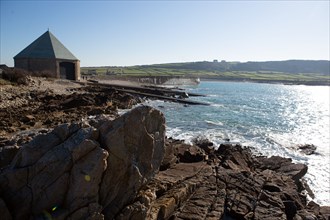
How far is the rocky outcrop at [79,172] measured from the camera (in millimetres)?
6723

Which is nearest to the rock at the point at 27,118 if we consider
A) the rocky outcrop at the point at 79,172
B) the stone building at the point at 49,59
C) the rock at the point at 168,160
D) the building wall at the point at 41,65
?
the rock at the point at 168,160

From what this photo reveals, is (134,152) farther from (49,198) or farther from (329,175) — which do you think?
(329,175)

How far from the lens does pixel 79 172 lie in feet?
22.7

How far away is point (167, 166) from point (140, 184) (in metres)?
3.33

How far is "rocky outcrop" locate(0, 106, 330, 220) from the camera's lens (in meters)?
6.79

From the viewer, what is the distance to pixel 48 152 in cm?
722

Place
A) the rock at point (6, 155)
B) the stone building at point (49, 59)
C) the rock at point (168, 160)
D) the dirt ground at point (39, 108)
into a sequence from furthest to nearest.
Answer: the stone building at point (49, 59), the dirt ground at point (39, 108), the rock at point (168, 160), the rock at point (6, 155)

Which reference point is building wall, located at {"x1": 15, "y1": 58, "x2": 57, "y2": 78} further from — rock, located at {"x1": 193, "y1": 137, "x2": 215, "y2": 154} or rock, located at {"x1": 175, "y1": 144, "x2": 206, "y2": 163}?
rock, located at {"x1": 175, "y1": 144, "x2": 206, "y2": 163}

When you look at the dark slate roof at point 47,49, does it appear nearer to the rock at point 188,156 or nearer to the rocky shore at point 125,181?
the rock at point 188,156

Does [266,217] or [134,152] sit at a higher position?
[134,152]

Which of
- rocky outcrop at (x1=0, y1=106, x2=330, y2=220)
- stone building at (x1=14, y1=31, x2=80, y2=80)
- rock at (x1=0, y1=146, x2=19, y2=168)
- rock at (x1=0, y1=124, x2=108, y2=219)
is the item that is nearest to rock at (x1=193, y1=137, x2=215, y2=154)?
rocky outcrop at (x1=0, y1=106, x2=330, y2=220)

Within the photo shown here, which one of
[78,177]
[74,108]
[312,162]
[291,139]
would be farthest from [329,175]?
[74,108]

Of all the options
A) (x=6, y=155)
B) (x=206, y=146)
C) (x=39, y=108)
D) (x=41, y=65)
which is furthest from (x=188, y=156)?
(x=41, y=65)

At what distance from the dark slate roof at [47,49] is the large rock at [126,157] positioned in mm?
54247
